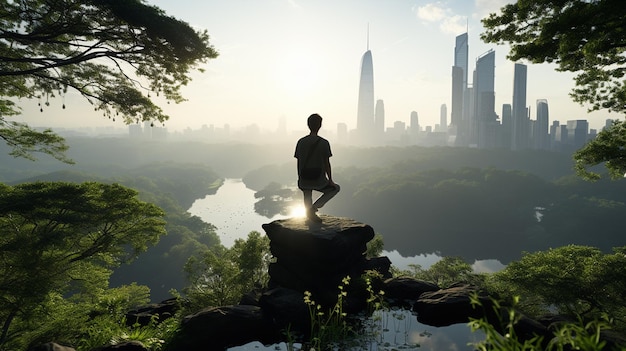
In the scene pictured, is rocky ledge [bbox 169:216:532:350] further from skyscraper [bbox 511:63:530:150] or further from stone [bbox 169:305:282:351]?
skyscraper [bbox 511:63:530:150]

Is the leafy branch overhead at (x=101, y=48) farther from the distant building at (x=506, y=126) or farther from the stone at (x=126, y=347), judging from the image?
the distant building at (x=506, y=126)

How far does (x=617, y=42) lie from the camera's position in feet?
21.4

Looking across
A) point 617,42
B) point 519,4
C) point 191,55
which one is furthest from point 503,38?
point 191,55

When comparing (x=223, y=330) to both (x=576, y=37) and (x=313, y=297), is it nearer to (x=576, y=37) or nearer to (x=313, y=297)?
(x=313, y=297)

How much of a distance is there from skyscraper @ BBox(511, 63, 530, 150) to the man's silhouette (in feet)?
632

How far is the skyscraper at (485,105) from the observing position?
171375 millimetres

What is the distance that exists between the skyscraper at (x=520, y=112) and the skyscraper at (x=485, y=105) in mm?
10858

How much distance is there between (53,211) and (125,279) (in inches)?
2292

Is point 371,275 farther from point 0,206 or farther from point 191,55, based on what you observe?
point 0,206

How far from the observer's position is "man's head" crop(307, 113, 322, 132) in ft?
23.1

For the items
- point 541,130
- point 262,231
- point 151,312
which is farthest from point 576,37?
point 541,130

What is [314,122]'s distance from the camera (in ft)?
23.0

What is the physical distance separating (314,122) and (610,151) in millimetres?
8064

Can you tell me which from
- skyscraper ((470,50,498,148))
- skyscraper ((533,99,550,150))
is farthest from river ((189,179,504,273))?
skyscraper ((533,99,550,150))
